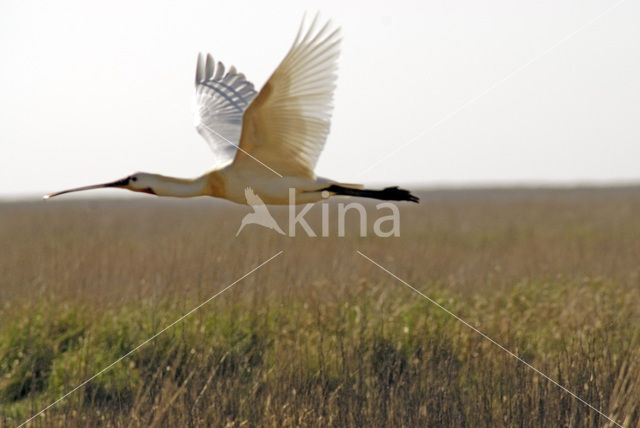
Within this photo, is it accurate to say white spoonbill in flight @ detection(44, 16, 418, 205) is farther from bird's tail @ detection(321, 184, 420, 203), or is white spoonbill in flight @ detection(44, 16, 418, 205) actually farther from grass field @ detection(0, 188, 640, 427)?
grass field @ detection(0, 188, 640, 427)

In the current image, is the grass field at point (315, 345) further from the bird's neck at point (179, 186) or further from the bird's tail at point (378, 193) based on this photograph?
the bird's neck at point (179, 186)

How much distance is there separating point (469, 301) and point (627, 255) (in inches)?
156

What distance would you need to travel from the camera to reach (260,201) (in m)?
4.16

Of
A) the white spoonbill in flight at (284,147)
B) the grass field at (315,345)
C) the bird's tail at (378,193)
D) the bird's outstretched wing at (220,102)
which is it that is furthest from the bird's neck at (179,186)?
the bird's outstretched wing at (220,102)

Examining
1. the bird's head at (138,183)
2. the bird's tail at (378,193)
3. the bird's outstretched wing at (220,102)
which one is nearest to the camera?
the bird's head at (138,183)

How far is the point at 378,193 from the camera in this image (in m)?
4.58

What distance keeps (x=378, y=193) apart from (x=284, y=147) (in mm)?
656

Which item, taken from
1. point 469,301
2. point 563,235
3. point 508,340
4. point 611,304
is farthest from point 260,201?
point 563,235

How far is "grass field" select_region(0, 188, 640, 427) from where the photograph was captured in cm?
441

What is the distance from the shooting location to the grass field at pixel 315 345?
441 centimetres

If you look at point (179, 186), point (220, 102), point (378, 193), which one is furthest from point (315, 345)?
point (220, 102)

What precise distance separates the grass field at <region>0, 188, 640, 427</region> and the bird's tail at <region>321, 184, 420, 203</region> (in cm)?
110

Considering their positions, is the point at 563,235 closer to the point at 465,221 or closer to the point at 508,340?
the point at 465,221

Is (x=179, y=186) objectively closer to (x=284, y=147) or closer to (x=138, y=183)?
(x=138, y=183)
